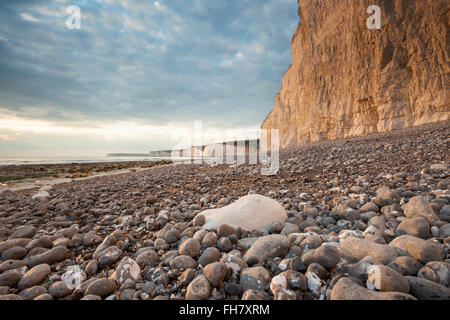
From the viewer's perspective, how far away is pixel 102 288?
1.53 m

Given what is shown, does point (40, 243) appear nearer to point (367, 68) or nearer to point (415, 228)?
point (415, 228)

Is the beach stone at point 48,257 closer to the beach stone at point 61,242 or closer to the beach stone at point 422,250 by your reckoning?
the beach stone at point 61,242

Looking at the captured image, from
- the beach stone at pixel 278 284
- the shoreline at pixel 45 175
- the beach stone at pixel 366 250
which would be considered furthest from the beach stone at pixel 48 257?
the shoreline at pixel 45 175

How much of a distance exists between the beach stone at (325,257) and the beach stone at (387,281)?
10.0 inches

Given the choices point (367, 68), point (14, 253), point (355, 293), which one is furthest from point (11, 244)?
point (367, 68)

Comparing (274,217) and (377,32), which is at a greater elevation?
(377,32)

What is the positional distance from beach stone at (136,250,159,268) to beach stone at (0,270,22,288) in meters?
0.99

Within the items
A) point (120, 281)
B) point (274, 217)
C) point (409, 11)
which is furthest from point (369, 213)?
point (409, 11)

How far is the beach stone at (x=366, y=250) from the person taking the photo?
4.90 feet

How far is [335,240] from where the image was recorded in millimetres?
1896

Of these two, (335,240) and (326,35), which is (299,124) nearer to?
(326,35)

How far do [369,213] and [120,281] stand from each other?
8.72 ft

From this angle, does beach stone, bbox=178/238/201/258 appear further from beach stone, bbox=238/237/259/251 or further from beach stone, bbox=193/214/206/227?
beach stone, bbox=193/214/206/227
